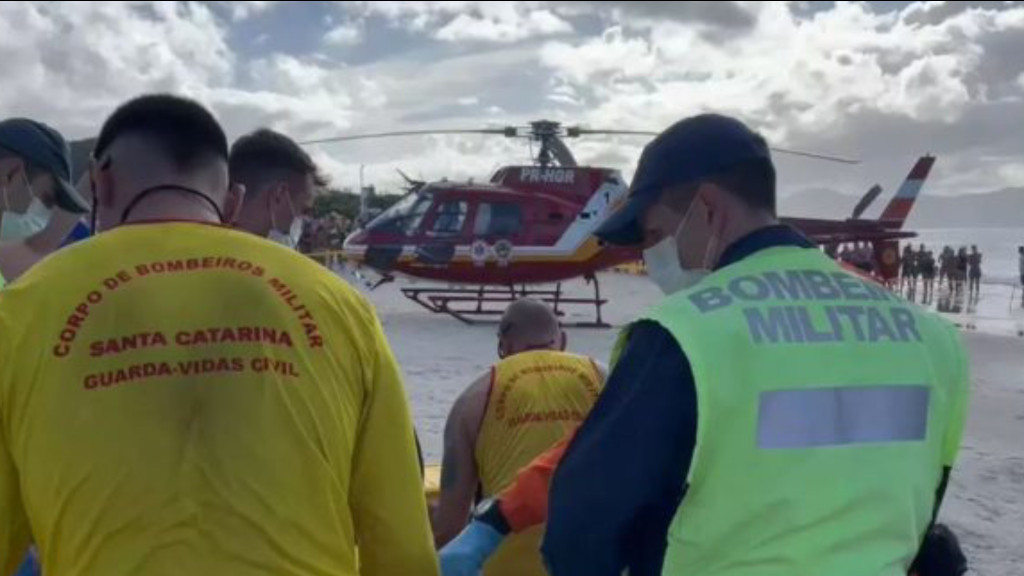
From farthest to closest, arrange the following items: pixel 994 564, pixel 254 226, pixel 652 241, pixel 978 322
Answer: pixel 978 322
pixel 994 564
pixel 254 226
pixel 652 241

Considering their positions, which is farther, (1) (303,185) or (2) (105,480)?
(1) (303,185)

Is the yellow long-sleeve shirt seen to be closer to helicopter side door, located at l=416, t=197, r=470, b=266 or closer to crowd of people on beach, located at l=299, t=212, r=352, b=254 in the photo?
helicopter side door, located at l=416, t=197, r=470, b=266

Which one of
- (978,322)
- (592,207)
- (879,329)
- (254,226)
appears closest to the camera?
(879,329)

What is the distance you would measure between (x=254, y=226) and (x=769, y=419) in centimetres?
217

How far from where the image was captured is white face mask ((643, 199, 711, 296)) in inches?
86.4

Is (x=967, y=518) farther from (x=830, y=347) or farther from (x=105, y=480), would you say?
(x=105, y=480)

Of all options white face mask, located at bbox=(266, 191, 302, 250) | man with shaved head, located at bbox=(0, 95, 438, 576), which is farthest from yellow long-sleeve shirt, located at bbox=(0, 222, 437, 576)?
white face mask, located at bbox=(266, 191, 302, 250)

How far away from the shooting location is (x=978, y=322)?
22422 millimetres

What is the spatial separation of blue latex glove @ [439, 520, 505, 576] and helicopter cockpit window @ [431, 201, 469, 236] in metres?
15.3

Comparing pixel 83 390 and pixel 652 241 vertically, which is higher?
pixel 652 241

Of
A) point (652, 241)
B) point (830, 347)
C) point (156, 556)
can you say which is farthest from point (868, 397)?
point (156, 556)

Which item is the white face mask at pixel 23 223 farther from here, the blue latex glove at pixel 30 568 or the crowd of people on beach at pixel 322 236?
the crowd of people on beach at pixel 322 236

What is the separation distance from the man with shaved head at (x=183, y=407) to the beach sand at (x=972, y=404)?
14.6 ft

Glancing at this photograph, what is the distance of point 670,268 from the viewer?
2.28 m
